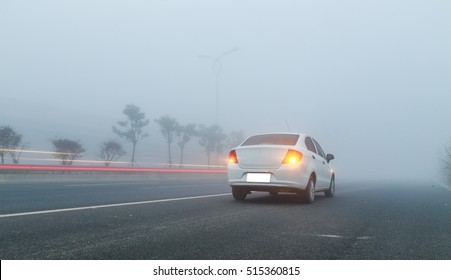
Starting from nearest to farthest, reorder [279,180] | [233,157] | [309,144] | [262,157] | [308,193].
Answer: [279,180] < [262,157] < [308,193] < [233,157] < [309,144]

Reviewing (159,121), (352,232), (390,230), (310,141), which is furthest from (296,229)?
(159,121)

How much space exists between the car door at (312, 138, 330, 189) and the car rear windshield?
3.62 ft

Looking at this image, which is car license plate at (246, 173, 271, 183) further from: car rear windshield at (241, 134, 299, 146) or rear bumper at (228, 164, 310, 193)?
car rear windshield at (241, 134, 299, 146)

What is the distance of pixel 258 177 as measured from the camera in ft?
29.5

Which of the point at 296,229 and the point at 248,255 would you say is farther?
the point at 296,229

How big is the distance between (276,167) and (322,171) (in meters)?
2.38

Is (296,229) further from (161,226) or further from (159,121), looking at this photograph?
(159,121)

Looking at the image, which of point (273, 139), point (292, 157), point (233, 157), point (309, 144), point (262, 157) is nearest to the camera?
point (292, 157)

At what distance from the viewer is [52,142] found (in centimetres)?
6009

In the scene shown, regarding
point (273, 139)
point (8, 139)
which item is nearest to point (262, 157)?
point (273, 139)

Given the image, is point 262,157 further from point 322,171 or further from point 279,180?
point 322,171

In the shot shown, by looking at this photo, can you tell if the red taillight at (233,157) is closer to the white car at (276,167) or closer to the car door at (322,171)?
the white car at (276,167)

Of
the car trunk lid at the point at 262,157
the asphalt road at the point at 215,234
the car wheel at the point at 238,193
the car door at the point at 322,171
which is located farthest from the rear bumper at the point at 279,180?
the asphalt road at the point at 215,234
